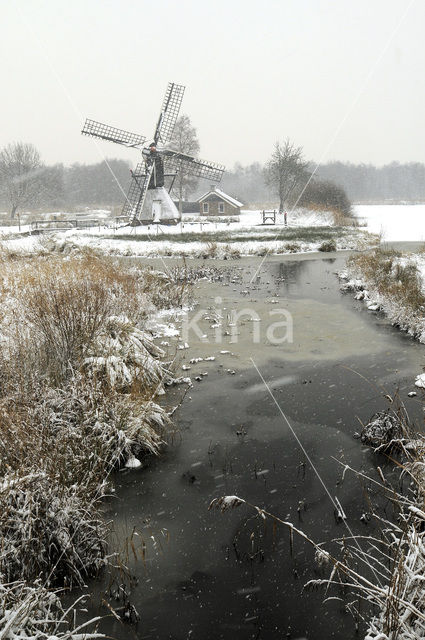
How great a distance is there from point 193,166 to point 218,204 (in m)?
16.1

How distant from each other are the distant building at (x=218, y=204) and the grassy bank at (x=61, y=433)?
1949 inches

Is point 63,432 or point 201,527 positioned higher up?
point 63,432

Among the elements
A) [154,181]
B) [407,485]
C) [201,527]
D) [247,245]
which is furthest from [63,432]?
[154,181]

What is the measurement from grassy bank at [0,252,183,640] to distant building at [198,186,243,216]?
1949 inches

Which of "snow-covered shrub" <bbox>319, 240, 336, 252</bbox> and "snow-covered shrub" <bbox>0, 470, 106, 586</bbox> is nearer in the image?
"snow-covered shrub" <bbox>0, 470, 106, 586</bbox>

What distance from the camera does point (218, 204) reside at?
192 ft

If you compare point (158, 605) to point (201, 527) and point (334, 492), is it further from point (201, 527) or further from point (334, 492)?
point (334, 492)

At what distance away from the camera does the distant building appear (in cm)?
5806

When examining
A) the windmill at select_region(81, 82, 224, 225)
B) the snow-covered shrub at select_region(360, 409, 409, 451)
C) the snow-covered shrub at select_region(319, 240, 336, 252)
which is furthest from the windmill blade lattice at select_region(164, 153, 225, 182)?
the snow-covered shrub at select_region(360, 409, 409, 451)

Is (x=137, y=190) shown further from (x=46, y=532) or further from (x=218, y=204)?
(x=46, y=532)

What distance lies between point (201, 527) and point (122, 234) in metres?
33.5

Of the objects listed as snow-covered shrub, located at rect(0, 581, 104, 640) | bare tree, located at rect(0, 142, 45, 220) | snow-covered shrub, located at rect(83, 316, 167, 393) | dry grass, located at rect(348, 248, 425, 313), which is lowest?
snow-covered shrub, located at rect(0, 581, 104, 640)

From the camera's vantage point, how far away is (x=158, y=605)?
4188 mm

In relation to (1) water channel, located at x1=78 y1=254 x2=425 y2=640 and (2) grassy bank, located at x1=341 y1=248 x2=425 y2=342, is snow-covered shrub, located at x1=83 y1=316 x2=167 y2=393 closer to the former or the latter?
(1) water channel, located at x1=78 y1=254 x2=425 y2=640
